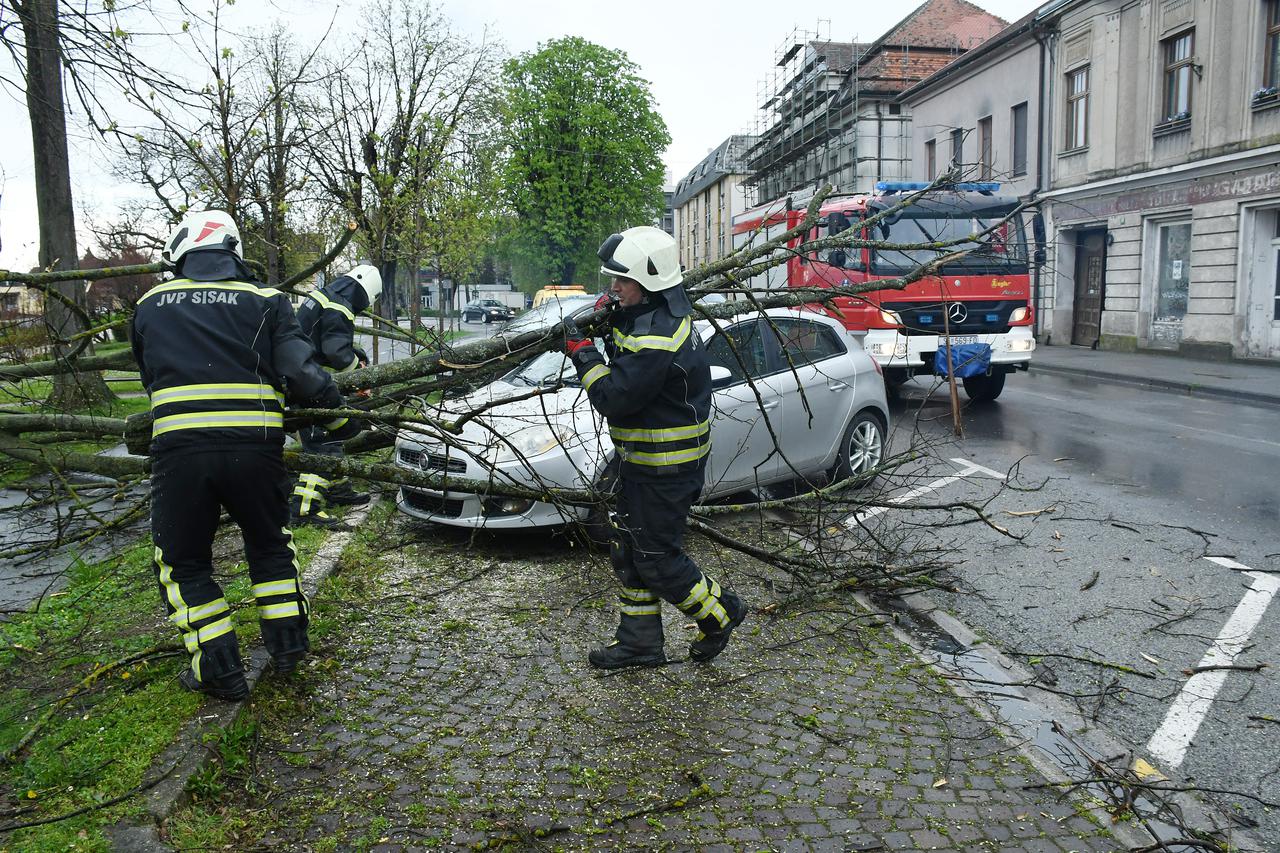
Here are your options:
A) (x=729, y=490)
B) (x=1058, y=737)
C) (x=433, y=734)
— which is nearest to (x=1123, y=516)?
(x=729, y=490)

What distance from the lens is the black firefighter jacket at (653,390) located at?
393 cm

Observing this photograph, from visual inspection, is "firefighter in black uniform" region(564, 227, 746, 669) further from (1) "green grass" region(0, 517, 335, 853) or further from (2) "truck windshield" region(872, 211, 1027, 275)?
(2) "truck windshield" region(872, 211, 1027, 275)

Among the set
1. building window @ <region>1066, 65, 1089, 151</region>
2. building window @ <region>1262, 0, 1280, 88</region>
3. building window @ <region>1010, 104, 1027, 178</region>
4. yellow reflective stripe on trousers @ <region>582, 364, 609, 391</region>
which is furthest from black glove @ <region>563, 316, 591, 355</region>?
building window @ <region>1010, 104, 1027, 178</region>

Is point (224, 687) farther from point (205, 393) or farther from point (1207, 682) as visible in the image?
point (1207, 682)

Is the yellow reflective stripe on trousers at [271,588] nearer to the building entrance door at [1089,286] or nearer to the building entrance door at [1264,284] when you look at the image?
the building entrance door at [1264,284]

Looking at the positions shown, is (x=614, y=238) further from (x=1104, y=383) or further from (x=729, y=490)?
(x=1104, y=383)

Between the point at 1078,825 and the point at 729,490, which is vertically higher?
the point at 729,490

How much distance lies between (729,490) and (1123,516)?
114 inches

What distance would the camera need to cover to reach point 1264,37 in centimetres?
1812

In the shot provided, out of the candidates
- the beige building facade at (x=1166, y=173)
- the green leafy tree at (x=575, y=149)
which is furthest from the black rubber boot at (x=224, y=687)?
the green leafy tree at (x=575, y=149)

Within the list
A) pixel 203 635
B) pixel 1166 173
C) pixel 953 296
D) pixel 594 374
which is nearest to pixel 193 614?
pixel 203 635

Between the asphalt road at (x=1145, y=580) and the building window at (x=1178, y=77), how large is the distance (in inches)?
505

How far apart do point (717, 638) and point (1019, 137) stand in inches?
1051

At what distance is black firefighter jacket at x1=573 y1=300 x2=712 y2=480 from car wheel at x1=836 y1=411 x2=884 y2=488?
12.0ft
